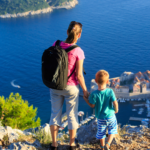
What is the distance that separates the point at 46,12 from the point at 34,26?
2501 centimetres

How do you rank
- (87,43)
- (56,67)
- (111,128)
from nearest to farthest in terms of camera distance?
(56,67)
(111,128)
(87,43)

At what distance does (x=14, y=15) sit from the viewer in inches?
3952

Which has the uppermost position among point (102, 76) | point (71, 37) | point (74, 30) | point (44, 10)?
point (44, 10)

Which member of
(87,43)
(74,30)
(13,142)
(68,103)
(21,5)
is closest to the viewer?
(74,30)

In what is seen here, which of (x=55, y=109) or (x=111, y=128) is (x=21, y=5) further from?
(x=111, y=128)

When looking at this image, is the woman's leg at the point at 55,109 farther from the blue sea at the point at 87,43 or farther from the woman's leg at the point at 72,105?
the blue sea at the point at 87,43

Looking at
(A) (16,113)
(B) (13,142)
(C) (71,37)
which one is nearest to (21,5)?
(A) (16,113)

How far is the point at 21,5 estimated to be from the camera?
105 metres

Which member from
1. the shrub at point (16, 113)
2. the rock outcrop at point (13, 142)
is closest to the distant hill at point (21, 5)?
the shrub at point (16, 113)

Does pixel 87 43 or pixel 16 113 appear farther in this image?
pixel 87 43

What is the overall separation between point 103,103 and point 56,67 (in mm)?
1162

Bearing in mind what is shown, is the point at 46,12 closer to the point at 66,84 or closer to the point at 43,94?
the point at 43,94

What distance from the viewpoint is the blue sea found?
45219mm

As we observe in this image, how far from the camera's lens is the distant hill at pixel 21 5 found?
102 meters
